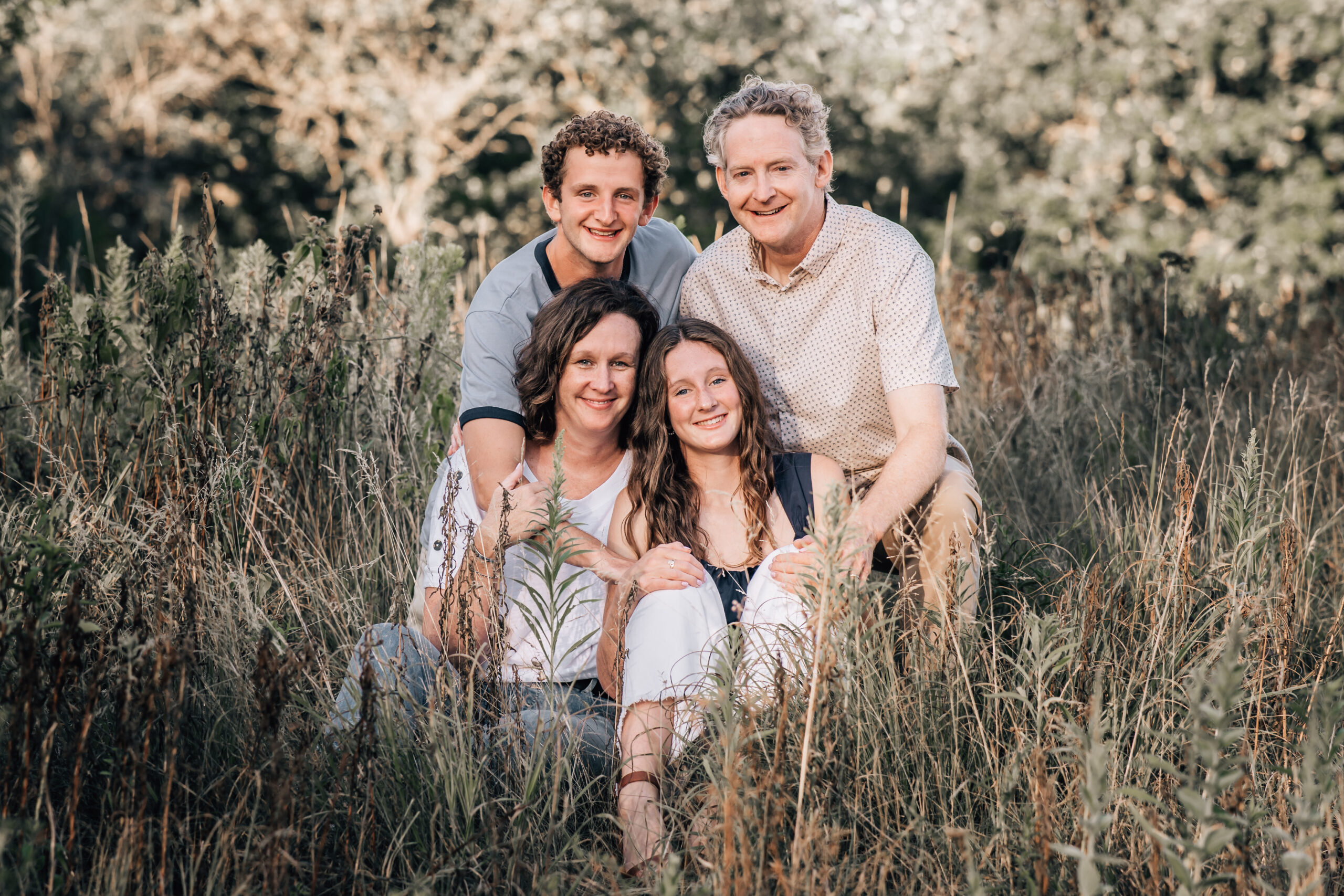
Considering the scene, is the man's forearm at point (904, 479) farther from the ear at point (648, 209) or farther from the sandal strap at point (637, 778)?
the ear at point (648, 209)

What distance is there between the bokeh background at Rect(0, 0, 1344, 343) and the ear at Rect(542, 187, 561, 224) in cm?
1082

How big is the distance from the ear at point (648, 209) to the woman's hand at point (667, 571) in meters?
1.31

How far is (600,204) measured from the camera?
3332 mm

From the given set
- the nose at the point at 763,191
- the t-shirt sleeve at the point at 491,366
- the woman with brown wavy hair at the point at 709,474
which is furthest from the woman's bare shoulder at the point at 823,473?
the t-shirt sleeve at the point at 491,366

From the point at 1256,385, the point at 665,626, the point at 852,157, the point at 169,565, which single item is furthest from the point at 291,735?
the point at 852,157

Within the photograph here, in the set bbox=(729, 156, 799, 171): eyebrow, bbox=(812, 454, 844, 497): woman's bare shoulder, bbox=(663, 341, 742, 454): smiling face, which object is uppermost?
bbox=(729, 156, 799, 171): eyebrow

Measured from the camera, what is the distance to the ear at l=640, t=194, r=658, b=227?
11.8 ft

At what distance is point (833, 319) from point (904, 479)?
579 mm

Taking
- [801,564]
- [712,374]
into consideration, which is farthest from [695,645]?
[712,374]

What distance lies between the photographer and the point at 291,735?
2.49 meters

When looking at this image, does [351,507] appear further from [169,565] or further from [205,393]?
[169,565]

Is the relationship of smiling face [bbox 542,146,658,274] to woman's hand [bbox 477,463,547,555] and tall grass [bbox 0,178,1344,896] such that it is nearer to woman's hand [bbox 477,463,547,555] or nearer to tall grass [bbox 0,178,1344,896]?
tall grass [bbox 0,178,1344,896]

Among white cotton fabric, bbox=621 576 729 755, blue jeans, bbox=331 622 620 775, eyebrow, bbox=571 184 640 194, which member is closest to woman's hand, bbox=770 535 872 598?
white cotton fabric, bbox=621 576 729 755

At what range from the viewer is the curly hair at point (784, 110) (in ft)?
10.3
